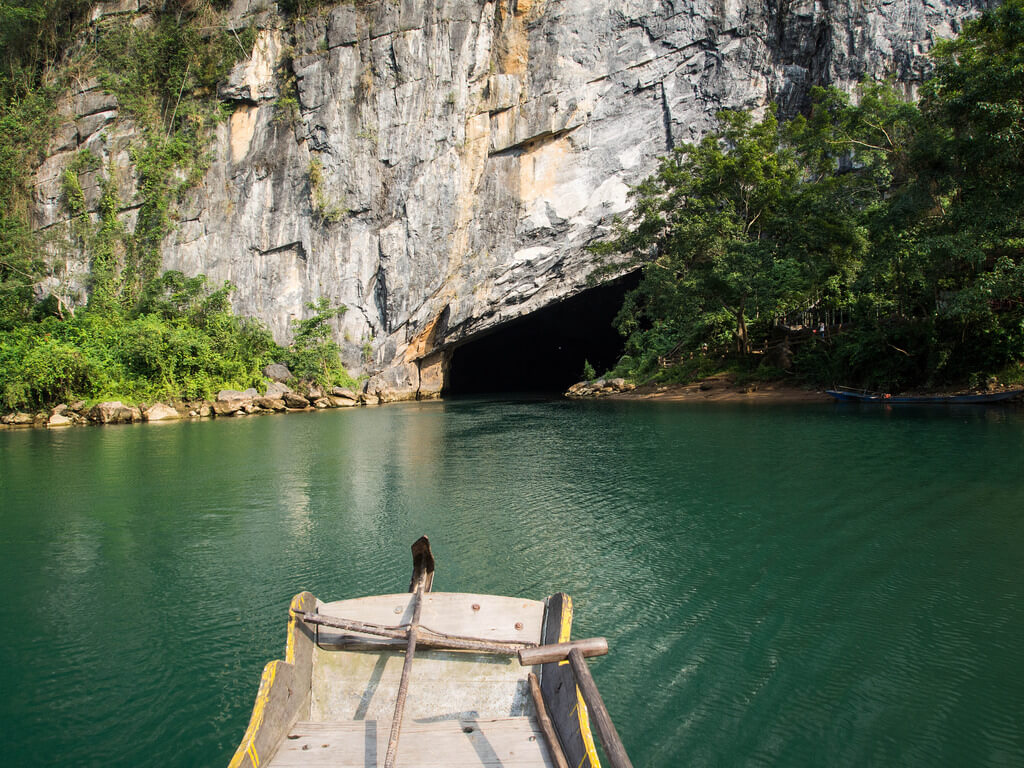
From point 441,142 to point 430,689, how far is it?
25.6 meters

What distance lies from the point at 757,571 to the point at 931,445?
675 cm

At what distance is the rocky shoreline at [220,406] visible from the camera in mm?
19891

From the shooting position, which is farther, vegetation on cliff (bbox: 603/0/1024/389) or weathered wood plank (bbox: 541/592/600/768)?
vegetation on cliff (bbox: 603/0/1024/389)

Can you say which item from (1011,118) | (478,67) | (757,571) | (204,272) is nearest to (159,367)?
(204,272)

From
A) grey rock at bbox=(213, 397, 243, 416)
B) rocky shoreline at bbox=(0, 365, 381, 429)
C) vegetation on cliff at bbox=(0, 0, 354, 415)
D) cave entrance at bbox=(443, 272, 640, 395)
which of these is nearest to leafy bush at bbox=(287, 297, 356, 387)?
vegetation on cliff at bbox=(0, 0, 354, 415)

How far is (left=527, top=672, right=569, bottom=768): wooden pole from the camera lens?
2365 mm

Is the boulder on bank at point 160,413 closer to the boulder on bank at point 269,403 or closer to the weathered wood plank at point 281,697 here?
the boulder on bank at point 269,403

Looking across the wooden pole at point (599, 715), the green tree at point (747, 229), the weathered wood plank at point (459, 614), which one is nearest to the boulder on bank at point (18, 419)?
the green tree at point (747, 229)

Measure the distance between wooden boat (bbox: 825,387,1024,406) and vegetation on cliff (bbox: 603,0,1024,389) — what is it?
34.9 inches

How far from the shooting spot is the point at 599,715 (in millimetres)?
2262

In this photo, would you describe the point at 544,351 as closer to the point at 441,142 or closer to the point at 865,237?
the point at 441,142

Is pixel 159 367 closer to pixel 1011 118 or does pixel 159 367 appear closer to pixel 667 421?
pixel 667 421

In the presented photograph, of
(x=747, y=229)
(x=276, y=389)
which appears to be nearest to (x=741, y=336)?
(x=747, y=229)

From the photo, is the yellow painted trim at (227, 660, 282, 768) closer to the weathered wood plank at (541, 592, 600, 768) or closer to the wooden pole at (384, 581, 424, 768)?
the wooden pole at (384, 581, 424, 768)
